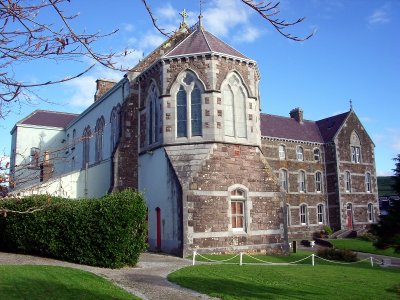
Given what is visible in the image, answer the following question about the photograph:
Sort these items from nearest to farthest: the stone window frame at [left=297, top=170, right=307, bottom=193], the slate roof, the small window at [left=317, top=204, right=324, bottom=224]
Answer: the stone window frame at [left=297, top=170, right=307, bottom=193], the slate roof, the small window at [left=317, top=204, right=324, bottom=224]

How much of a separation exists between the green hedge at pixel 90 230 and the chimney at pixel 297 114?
34804 mm

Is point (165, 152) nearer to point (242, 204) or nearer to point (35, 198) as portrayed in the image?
point (242, 204)

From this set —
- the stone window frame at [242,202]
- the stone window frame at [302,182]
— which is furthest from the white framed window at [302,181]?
the stone window frame at [242,202]

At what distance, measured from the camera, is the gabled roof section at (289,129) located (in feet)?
139

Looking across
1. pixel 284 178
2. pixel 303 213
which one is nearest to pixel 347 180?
pixel 303 213

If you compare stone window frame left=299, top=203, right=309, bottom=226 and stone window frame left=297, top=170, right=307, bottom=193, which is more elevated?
stone window frame left=297, top=170, right=307, bottom=193

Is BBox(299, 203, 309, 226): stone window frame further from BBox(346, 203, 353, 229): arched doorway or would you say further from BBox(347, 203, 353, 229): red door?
BBox(347, 203, 353, 229): red door

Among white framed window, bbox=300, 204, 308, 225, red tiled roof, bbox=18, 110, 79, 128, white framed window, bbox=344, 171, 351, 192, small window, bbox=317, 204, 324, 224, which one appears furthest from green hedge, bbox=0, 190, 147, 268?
white framed window, bbox=344, 171, 351, 192

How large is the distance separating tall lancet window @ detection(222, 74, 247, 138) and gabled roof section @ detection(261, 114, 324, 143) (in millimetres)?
19335

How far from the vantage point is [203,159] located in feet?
66.4

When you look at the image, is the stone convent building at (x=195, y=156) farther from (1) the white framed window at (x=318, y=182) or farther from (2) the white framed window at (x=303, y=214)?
(1) the white framed window at (x=318, y=182)

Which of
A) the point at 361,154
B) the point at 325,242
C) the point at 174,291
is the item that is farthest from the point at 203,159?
the point at 361,154

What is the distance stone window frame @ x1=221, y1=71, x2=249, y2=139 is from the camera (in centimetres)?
2162

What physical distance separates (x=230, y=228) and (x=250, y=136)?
5186 mm
